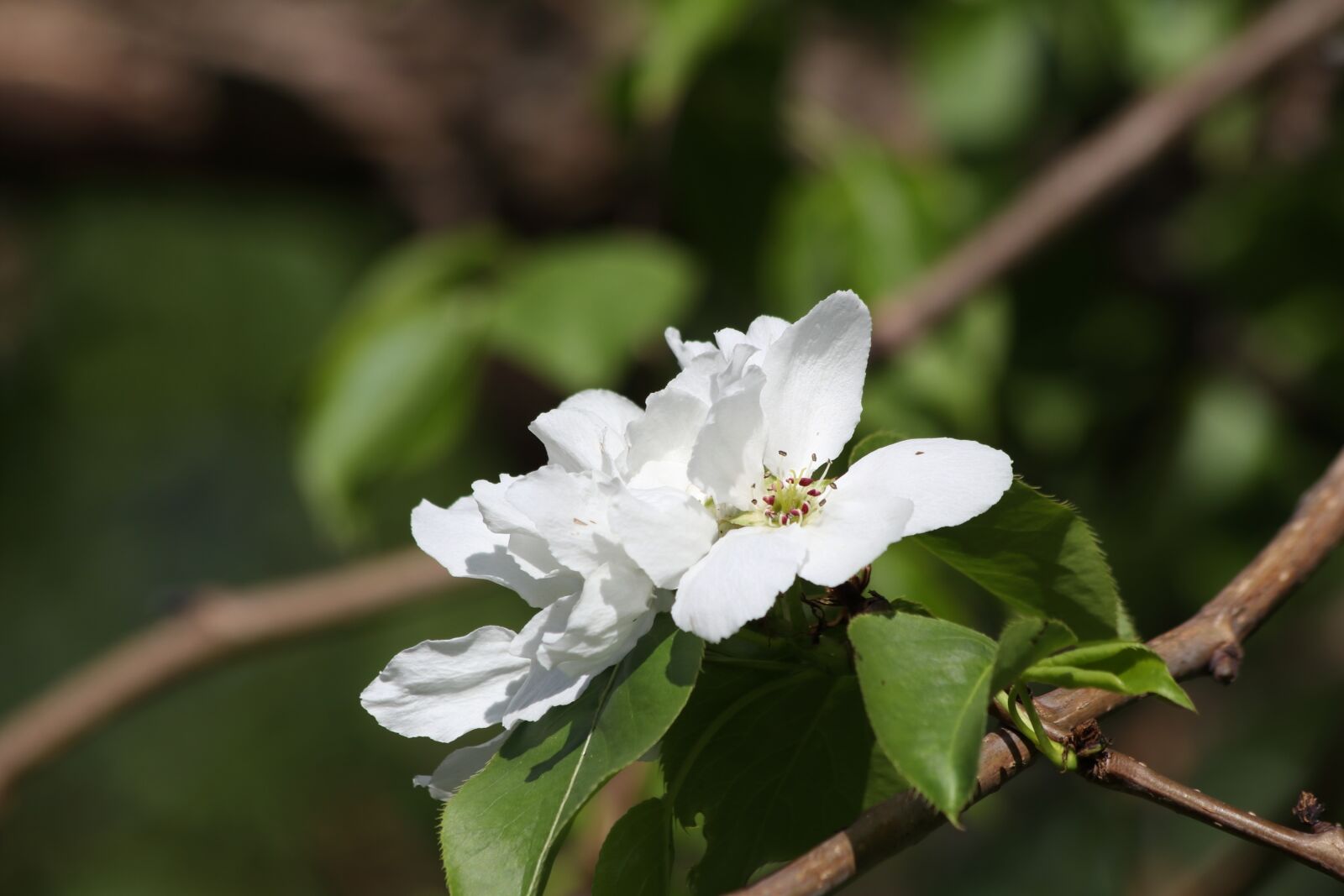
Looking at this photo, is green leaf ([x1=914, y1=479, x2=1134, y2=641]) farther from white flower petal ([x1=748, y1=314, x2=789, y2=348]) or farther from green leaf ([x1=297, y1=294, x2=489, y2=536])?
green leaf ([x1=297, y1=294, x2=489, y2=536])

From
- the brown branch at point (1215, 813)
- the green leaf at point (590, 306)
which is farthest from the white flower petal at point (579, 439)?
the green leaf at point (590, 306)

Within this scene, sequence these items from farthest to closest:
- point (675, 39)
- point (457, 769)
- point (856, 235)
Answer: point (856, 235) → point (675, 39) → point (457, 769)

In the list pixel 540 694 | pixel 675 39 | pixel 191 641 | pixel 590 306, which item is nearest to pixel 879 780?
pixel 540 694

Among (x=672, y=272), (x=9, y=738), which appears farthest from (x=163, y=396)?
(x=672, y=272)

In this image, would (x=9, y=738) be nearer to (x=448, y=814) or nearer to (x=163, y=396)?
(x=448, y=814)

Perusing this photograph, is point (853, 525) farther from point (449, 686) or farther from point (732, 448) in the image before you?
point (449, 686)

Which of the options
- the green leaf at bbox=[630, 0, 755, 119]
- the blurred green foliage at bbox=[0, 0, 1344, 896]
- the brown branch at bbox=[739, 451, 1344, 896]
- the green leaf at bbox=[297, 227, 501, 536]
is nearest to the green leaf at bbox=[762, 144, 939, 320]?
the blurred green foliage at bbox=[0, 0, 1344, 896]

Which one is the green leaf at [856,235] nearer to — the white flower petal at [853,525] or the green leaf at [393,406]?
the green leaf at [393,406]

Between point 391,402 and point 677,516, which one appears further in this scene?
point 391,402
